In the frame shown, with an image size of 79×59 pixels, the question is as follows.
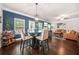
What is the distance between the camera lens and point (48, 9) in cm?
250

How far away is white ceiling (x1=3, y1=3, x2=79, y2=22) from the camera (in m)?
2.38

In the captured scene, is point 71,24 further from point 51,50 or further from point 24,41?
point 24,41

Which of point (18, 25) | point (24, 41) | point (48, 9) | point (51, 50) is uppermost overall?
point (48, 9)

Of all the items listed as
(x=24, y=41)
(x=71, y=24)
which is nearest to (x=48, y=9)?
(x=71, y=24)

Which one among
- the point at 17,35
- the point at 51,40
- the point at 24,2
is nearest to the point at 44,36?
the point at 51,40

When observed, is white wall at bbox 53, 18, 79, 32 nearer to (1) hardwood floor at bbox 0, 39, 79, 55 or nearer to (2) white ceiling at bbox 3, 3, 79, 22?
(2) white ceiling at bbox 3, 3, 79, 22

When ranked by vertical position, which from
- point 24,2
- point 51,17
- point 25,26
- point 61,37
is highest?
point 24,2

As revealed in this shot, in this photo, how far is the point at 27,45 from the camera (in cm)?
254

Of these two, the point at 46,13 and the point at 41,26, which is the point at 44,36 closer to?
the point at 41,26

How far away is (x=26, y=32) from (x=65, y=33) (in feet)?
3.91

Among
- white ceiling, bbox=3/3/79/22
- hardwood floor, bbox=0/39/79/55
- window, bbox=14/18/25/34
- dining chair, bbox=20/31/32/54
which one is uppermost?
white ceiling, bbox=3/3/79/22

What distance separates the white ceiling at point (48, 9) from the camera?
2.38 metres

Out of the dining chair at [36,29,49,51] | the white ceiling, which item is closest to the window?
the white ceiling

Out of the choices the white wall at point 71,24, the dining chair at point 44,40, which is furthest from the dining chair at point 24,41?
the white wall at point 71,24
